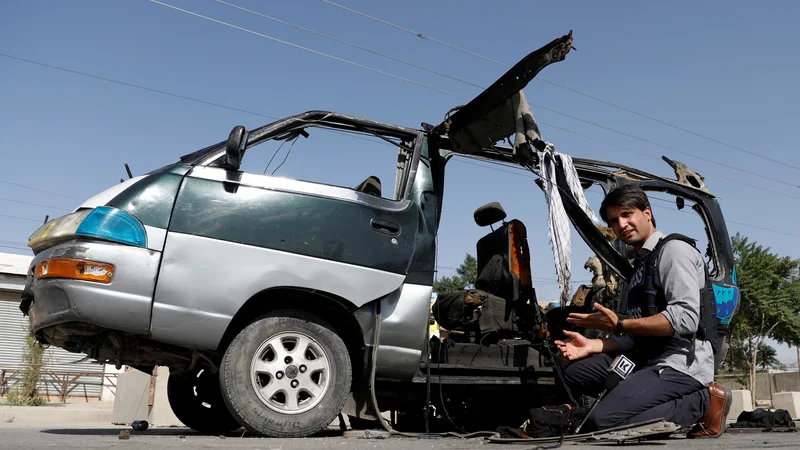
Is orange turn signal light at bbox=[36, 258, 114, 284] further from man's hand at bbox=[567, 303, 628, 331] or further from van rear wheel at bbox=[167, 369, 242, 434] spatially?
man's hand at bbox=[567, 303, 628, 331]

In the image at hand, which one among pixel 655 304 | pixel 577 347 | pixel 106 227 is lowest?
pixel 577 347

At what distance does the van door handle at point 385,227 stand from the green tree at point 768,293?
2632 cm

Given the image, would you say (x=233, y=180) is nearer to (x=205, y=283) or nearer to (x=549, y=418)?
(x=205, y=283)

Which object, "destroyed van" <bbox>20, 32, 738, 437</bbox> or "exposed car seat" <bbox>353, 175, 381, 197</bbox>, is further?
"exposed car seat" <bbox>353, 175, 381, 197</bbox>

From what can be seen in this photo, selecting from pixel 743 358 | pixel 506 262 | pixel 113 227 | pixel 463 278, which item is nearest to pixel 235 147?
pixel 113 227

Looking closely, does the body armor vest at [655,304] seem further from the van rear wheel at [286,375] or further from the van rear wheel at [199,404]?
the van rear wheel at [199,404]

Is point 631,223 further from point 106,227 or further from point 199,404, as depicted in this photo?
point 199,404

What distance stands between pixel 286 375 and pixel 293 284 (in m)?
0.54

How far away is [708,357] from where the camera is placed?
363 centimetres

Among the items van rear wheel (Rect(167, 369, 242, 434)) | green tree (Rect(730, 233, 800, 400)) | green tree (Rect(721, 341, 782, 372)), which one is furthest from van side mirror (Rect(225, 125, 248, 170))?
green tree (Rect(730, 233, 800, 400))

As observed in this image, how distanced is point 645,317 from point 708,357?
16.9 inches

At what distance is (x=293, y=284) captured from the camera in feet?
13.2

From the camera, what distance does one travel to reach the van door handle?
4465 millimetres

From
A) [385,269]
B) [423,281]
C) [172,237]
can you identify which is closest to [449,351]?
[423,281]
